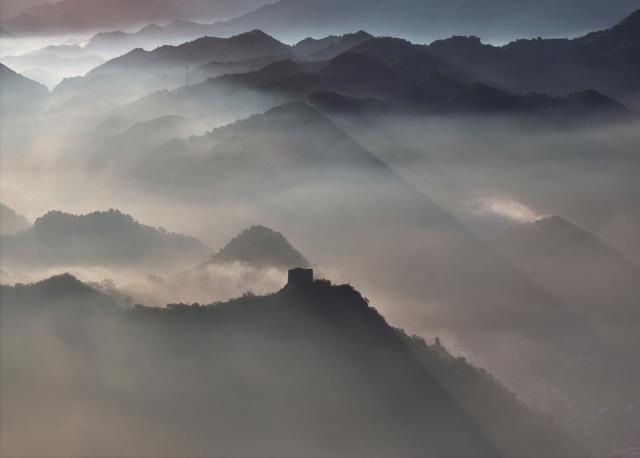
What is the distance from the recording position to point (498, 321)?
198 meters

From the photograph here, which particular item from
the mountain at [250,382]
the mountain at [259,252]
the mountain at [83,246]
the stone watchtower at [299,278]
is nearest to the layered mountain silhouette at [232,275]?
the mountain at [259,252]

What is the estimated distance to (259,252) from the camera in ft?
581

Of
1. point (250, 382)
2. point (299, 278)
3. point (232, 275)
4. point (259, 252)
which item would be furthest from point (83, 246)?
point (250, 382)

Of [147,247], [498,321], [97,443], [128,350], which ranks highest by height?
[147,247]

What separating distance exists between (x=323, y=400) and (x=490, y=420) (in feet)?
59.0

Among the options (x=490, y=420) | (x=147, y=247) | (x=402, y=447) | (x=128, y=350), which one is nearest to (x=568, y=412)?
(x=490, y=420)

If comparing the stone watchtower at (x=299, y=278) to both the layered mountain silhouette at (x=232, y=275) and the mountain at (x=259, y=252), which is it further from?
the mountain at (x=259, y=252)

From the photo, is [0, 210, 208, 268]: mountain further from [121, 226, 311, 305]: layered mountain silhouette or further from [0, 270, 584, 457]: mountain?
[0, 270, 584, 457]: mountain

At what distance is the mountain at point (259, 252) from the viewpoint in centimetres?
17450

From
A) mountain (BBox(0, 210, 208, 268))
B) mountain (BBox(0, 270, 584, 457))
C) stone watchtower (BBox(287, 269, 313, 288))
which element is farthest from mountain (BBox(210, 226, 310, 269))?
stone watchtower (BBox(287, 269, 313, 288))

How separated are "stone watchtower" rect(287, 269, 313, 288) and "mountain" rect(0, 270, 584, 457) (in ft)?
0.68

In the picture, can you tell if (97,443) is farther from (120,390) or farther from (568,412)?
(568,412)

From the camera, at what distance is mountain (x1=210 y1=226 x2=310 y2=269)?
174500 mm

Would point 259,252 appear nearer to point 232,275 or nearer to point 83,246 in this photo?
point 232,275
